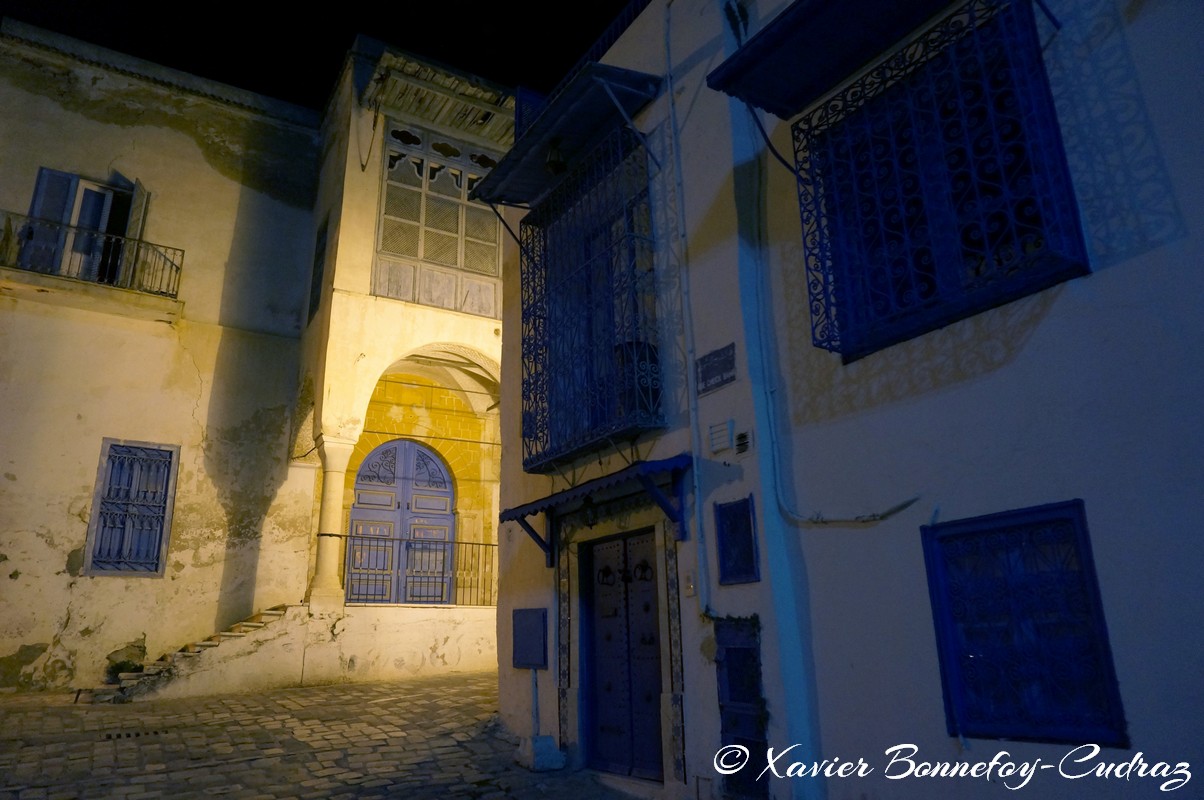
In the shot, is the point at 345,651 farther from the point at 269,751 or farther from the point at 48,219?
the point at 48,219

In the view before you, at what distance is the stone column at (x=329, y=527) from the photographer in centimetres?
1131

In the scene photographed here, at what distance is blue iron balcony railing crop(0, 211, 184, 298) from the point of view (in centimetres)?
1174

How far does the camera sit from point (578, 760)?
682 cm

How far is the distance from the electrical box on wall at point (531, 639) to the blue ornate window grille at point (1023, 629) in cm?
405

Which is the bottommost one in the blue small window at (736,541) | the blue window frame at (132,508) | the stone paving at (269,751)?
the stone paving at (269,751)

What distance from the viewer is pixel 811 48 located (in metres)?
5.18

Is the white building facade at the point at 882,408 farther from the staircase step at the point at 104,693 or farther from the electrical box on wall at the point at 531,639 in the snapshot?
the staircase step at the point at 104,693

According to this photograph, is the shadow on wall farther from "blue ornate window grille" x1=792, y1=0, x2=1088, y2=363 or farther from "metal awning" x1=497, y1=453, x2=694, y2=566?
"blue ornate window grille" x1=792, y1=0, x2=1088, y2=363

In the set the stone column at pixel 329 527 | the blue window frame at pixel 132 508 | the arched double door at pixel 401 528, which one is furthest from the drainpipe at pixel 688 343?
the blue window frame at pixel 132 508

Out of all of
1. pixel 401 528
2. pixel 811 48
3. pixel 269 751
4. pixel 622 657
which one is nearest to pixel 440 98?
pixel 401 528

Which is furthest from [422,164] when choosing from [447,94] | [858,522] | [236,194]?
[858,522]

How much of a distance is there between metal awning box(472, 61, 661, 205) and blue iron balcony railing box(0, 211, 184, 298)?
21.4 feet

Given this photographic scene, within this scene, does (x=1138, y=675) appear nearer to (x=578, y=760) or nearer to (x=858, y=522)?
(x=858, y=522)

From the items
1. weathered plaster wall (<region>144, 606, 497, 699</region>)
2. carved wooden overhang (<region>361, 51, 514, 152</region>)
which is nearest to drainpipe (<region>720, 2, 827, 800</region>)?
carved wooden overhang (<region>361, 51, 514, 152</region>)
